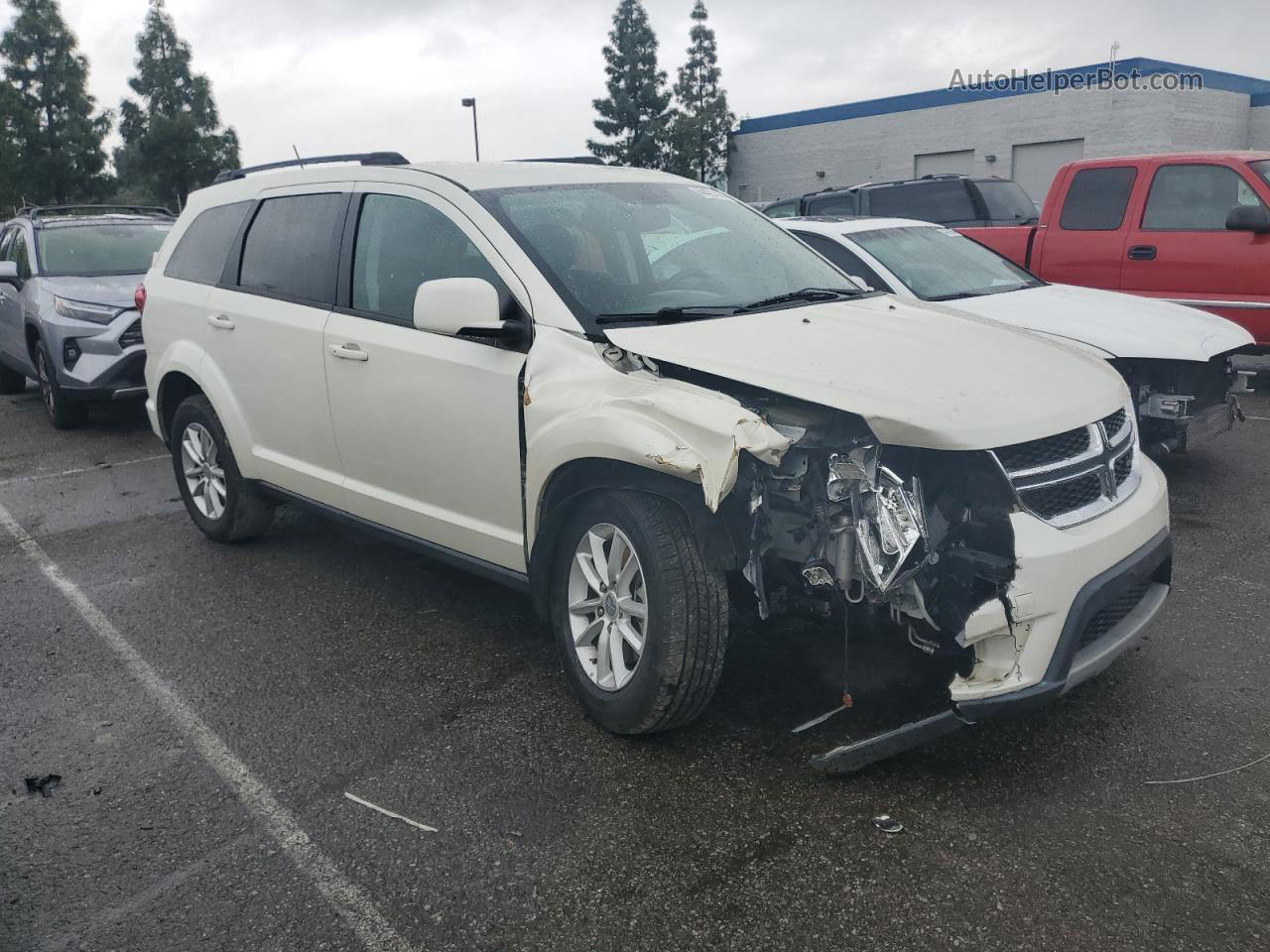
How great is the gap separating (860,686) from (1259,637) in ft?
5.35

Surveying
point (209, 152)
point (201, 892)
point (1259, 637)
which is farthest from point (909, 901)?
point (209, 152)

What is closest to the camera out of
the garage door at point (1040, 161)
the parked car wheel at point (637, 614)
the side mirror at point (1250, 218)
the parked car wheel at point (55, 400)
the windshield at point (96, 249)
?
the parked car wheel at point (637, 614)

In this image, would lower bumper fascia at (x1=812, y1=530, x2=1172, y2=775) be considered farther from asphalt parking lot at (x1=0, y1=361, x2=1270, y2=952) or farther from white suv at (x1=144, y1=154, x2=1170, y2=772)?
asphalt parking lot at (x1=0, y1=361, x2=1270, y2=952)

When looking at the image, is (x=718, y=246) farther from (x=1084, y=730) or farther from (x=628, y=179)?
(x=1084, y=730)

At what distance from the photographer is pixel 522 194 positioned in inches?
159

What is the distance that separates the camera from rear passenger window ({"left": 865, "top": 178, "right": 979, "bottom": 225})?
11.4 m

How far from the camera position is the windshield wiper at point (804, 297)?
12.4ft

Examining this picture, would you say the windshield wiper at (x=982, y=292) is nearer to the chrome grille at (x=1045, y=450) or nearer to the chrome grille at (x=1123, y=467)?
the chrome grille at (x=1123, y=467)

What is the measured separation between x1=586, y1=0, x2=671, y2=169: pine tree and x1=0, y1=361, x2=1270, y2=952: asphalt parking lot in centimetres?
4729

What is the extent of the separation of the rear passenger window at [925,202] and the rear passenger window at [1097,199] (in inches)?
106

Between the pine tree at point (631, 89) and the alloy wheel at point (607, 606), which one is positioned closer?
the alloy wheel at point (607, 606)

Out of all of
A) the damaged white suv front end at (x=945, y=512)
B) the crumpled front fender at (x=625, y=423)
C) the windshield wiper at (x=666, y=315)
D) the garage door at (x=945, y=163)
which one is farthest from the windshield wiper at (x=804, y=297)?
the garage door at (x=945, y=163)

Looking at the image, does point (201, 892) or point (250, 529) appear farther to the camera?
point (250, 529)

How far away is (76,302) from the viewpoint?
8.73 metres
